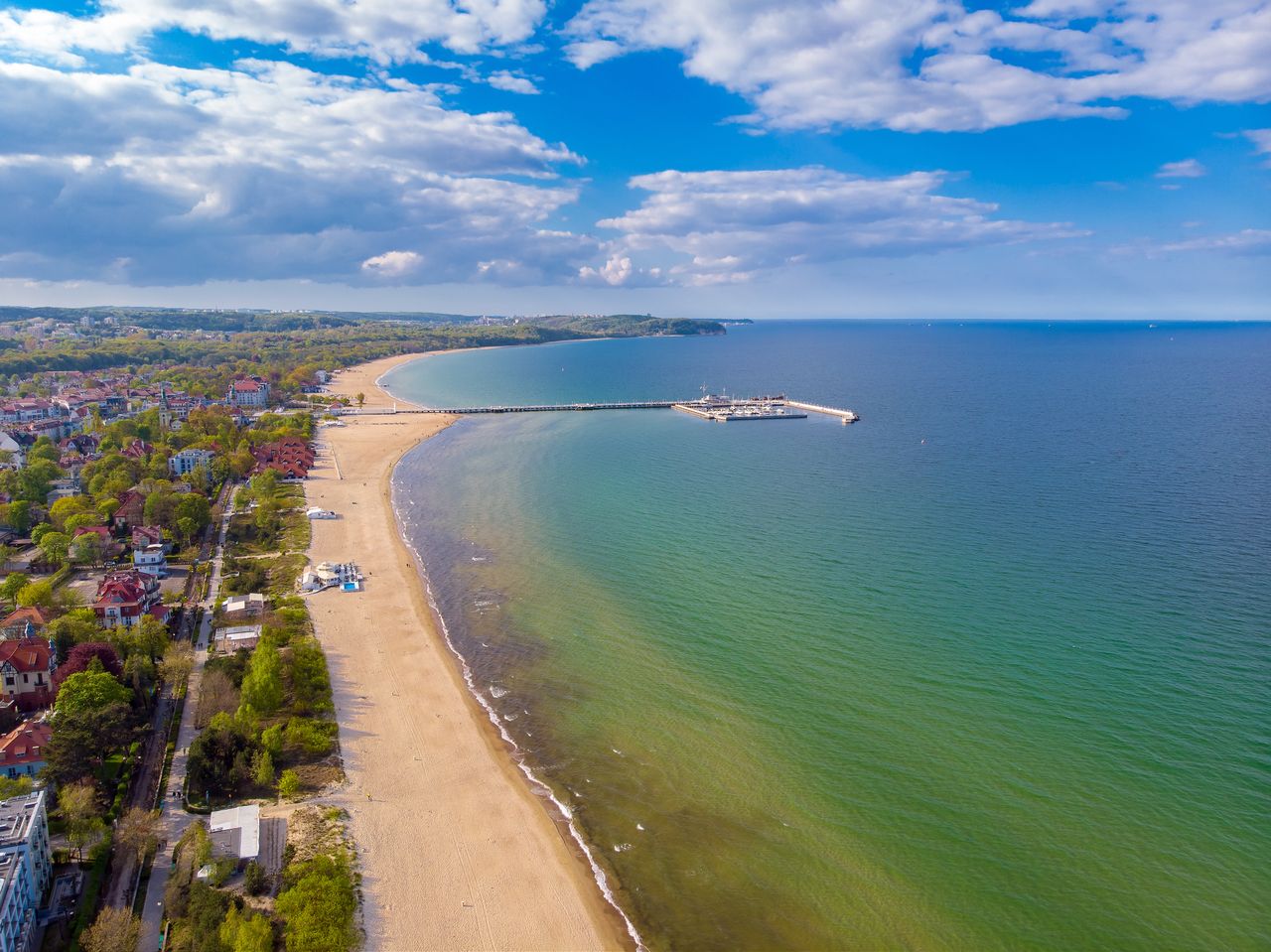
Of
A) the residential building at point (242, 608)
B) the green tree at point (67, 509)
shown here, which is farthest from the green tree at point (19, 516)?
the residential building at point (242, 608)

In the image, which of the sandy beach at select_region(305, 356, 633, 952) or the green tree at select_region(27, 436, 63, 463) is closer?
the sandy beach at select_region(305, 356, 633, 952)

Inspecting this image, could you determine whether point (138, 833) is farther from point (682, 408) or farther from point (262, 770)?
point (682, 408)

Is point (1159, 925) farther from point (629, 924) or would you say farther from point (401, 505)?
point (401, 505)

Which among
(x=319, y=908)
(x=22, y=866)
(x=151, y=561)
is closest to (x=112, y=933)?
(x=22, y=866)

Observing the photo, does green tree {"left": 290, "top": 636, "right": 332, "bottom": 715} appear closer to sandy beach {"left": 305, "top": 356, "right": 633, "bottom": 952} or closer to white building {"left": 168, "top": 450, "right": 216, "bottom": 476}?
sandy beach {"left": 305, "top": 356, "right": 633, "bottom": 952}

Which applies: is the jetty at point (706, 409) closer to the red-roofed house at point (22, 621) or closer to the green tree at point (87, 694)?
the red-roofed house at point (22, 621)

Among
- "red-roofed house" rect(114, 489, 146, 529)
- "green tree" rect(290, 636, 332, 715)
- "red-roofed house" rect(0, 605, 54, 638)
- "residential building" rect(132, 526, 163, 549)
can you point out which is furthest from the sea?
"red-roofed house" rect(0, 605, 54, 638)

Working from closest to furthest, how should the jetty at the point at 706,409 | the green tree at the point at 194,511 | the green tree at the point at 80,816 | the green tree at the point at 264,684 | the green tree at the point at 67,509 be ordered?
the green tree at the point at 80,816 < the green tree at the point at 264,684 < the green tree at the point at 67,509 < the green tree at the point at 194,511 < the jetty at the point at 706,409

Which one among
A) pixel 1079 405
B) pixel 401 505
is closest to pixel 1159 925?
pixel 401 505
